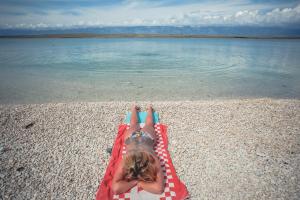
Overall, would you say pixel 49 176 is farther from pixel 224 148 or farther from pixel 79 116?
pixel 224 148

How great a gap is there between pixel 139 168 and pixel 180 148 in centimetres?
156

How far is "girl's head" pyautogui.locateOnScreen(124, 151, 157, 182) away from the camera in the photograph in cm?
317

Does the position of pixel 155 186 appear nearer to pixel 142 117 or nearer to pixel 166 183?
pixel 166 183

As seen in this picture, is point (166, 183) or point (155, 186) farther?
point (166, 183)

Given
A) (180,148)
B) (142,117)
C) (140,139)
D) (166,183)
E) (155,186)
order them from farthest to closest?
(142,117) → (180,148) → (140,139) → (166,183) → (155,186)

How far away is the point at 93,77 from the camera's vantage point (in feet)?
39.3

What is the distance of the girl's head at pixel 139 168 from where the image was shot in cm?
317

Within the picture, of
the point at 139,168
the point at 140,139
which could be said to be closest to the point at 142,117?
the point at 140,139

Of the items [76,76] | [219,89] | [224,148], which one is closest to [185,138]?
[224,148]

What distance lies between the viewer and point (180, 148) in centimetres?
441

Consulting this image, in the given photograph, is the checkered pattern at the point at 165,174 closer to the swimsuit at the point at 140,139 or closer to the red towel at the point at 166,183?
the red towel at the point at 166,183

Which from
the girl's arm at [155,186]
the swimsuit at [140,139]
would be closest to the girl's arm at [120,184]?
the girl's arm at [155,186]

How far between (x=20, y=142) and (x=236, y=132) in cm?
592

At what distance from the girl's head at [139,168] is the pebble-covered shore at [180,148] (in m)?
0.72
